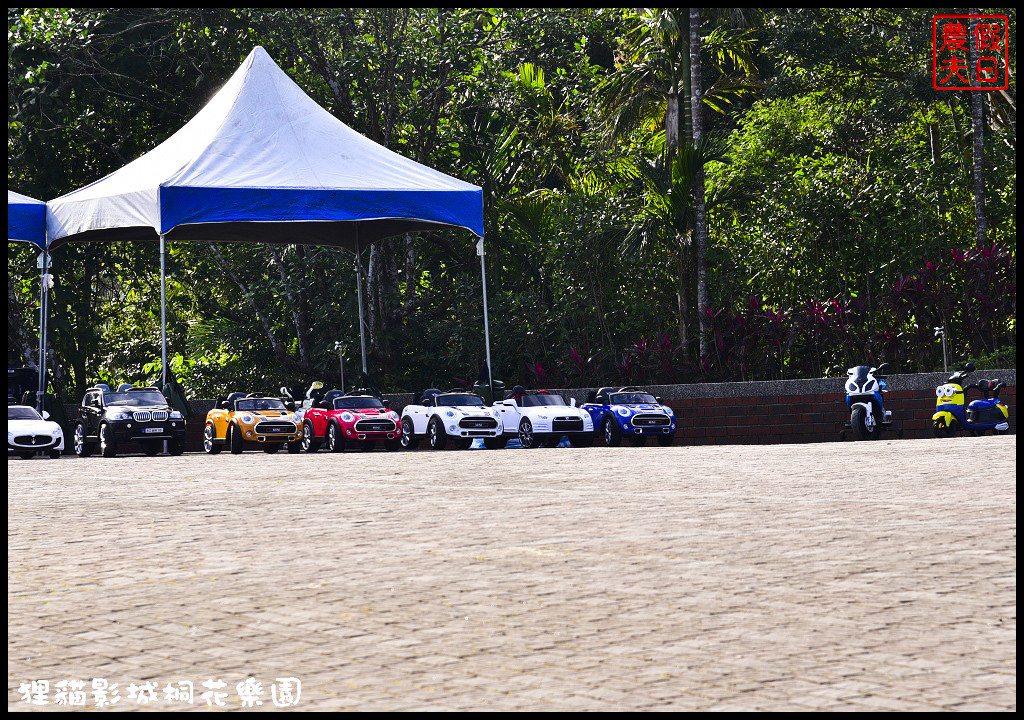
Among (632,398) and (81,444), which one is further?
(81,444)

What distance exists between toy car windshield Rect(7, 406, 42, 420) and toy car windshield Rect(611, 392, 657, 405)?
410 inches

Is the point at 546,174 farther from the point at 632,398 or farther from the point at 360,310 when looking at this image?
the point at 632,398

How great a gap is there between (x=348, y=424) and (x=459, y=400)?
210 centimetres

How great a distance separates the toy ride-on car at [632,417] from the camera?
2712 cm

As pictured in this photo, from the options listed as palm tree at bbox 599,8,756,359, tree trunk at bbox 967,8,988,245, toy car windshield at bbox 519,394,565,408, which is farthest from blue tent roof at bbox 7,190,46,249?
tree trunk at bbox 967,8,988,245

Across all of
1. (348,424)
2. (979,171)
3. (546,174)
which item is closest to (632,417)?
(348,424)

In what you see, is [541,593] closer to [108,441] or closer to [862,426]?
[862,426]

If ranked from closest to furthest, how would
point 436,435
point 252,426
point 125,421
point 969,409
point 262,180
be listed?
point 969,409 < point 125,421 < point 436,435 < point 252,426 < point 262,180

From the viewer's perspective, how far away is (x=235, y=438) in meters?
27.9

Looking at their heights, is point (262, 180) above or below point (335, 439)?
above

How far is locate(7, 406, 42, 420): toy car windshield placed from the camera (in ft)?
88.3

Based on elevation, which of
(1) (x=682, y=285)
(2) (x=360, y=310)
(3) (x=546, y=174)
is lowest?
(2) (x=360, y=310)

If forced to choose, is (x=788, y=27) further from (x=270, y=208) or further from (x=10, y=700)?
(x=10, y=700)

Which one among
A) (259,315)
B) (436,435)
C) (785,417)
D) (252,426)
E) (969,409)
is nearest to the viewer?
(969,409)
